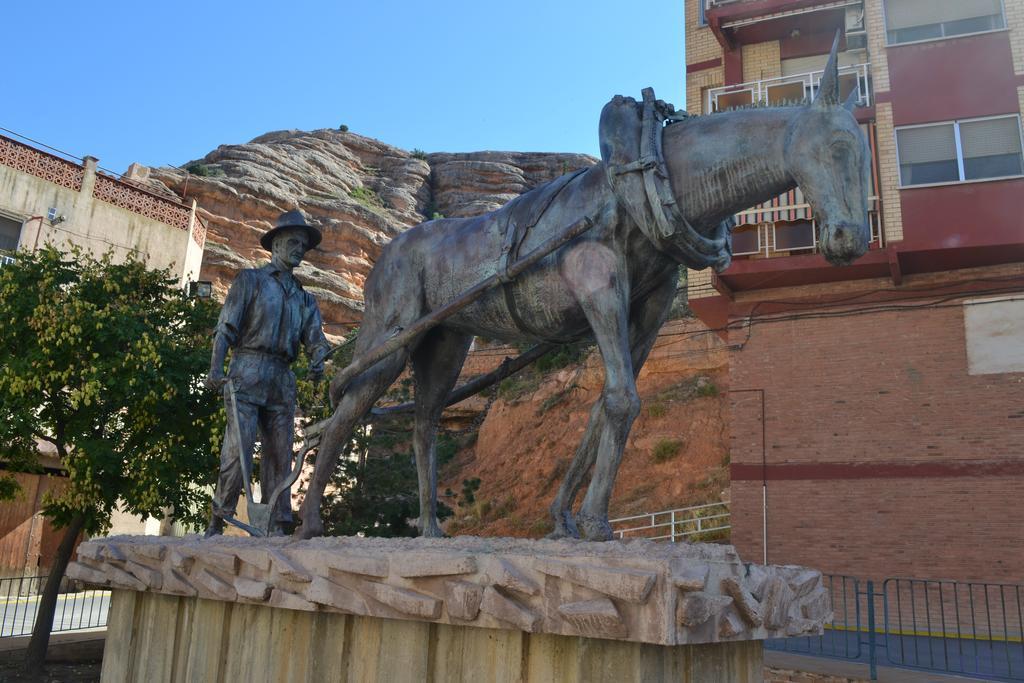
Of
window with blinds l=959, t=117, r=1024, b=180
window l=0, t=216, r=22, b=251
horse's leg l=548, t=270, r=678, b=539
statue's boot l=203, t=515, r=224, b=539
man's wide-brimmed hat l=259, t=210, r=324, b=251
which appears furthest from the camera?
window l=0, t=216, r=22, b=251

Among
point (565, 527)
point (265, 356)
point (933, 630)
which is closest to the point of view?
point (565, 527)

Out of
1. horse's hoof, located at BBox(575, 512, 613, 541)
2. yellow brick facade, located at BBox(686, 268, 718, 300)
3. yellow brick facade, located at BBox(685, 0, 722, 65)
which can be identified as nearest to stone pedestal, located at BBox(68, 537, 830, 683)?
horse's hoof, located at BBox(575, 512, 613, 541)

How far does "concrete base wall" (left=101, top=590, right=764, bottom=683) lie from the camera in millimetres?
2941

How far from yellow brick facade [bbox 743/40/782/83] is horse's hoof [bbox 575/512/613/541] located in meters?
16.9

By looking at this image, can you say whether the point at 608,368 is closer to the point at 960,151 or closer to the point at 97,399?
the point at 97,399

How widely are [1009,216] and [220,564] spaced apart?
14.9m

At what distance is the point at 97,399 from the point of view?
1214 centimetres

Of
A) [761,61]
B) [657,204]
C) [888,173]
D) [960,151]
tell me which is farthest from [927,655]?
[761,61]

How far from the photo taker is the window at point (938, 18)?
629 inches

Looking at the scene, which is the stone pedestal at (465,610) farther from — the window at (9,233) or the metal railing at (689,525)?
the window at (9,233)

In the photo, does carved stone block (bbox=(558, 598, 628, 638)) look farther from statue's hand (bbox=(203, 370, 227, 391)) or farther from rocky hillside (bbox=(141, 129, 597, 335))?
rocky hillside (bbox=(141, 129, 597, 335))

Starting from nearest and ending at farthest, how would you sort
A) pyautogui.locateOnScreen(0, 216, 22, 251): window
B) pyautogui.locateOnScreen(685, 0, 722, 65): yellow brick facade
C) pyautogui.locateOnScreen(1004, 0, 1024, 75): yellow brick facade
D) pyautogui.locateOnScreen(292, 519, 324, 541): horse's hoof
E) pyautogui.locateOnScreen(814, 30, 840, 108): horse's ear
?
pyautogui.locateOnScreen(814, 30, 840, 108): horse's ear → pyautogui.locateOnScreen(292, 519, 324, 541): horse's hoof → pyautogui.locateOnScreen(1004, 0, 1024, 75): yellow brick facade → pyautogui.locateOnScreen(685, 0, 722, 65): yellow brick facade → pyautogui.locateOnScreen(0, 216, 22, 251): window

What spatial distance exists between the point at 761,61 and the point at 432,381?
53.7ft

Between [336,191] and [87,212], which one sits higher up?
[336,191]
